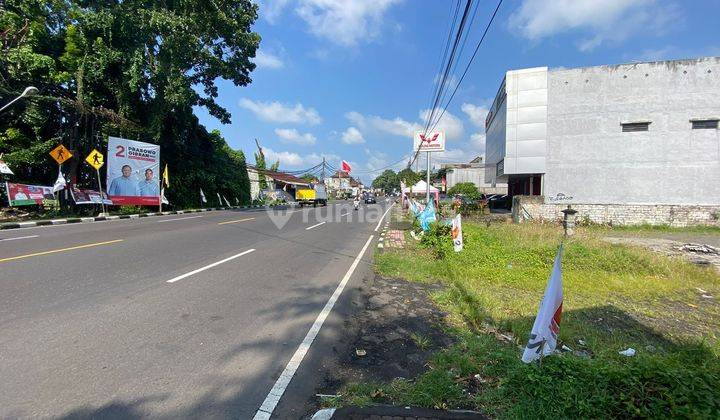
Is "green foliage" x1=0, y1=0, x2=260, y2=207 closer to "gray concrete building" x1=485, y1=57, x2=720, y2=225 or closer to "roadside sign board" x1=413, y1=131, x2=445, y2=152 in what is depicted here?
"roadside sign board" x1=413, y1=131, x2=445, y2=152

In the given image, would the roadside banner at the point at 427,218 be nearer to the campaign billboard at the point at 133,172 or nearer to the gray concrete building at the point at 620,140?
the gray concrete building at the point at 620,140

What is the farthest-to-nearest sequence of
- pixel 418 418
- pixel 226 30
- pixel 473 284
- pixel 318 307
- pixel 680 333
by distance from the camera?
pixel 226 30
pixel 473 284
pixel 318 307
pixel 680 333
pixel 418 418

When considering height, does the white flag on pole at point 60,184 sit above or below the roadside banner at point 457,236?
above

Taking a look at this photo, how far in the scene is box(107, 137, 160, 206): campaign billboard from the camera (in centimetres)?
2098

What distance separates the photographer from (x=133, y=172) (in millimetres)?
22297

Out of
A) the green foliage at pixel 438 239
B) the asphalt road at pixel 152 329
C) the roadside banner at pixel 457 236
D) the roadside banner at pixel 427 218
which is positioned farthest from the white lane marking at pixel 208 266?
the roadside banner at pixel 427 218

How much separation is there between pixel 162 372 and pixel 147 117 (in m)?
25.4

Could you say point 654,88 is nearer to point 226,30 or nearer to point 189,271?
point 189,271

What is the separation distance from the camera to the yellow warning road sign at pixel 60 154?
1861 centimetres

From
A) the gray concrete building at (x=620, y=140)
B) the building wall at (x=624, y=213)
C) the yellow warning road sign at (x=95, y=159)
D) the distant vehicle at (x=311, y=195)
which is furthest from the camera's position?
the distant vehicle at (x=311, y=195)

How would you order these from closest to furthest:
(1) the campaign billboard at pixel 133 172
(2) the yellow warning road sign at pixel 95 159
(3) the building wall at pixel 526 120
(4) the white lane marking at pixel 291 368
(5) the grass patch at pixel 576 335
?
1. (5) the grass patch at pixel 576 335
2. (4) the white lane marking at pixel 291 368
3. (3) the building wall at pixel 526 120
4. (2) the yellow warning road sign at pixel 95 159
5. (1) the campaign billboard at pixel 133 172

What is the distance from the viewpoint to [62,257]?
777cm

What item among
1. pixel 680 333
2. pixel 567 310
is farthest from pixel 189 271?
pixel 680 333

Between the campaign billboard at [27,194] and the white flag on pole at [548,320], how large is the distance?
877 inches
